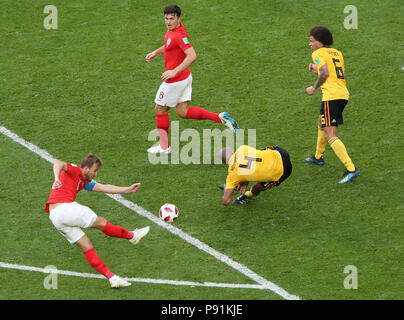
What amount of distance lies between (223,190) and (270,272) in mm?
2316

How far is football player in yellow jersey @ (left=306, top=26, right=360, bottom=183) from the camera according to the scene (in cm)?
1230

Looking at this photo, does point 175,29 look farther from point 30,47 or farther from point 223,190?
point 30,47

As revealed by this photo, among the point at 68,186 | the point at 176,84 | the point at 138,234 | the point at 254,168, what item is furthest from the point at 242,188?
the point at 68,186

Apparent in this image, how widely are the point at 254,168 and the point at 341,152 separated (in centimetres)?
166

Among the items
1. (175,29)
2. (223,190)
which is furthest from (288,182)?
(175,29)

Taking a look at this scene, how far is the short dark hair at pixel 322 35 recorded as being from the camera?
1230 cm

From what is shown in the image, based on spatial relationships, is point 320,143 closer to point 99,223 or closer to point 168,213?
point 168,213

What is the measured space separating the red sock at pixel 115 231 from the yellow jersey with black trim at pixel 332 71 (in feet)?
12.6

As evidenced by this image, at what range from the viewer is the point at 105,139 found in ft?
46.0

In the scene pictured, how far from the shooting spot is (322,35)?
12312 mm

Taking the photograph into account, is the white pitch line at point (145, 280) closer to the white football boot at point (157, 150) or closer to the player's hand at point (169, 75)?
the white football boot at point (157, 150)

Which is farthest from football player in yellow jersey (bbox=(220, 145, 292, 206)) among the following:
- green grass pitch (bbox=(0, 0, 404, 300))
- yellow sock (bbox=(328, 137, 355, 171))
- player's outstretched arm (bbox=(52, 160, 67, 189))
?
player's outstretched arm (bbox=(52, 160, 67, 189))
